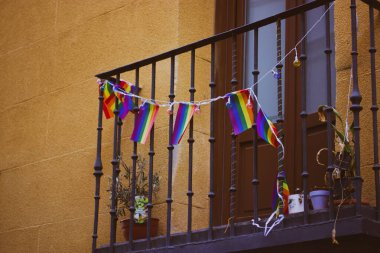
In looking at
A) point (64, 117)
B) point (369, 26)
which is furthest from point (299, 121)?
point (64, 117)

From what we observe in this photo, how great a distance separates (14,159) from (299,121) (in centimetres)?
298

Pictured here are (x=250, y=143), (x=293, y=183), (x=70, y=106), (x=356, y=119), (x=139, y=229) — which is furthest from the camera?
(x=70, y=106)

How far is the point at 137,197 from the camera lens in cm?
699

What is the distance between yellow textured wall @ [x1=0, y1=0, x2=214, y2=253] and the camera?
7.59 meters

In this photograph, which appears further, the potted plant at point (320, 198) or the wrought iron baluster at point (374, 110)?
the potted plant at point (320, 198)

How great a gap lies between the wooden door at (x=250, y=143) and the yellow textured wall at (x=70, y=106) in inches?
5.3

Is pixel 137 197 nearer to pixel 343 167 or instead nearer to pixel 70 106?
pixel 70 106

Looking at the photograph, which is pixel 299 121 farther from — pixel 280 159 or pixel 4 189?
pixel 4 189

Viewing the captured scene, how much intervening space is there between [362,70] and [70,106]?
3001 mm

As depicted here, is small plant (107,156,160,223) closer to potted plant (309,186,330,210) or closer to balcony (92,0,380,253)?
balcony (92,0,380,253)

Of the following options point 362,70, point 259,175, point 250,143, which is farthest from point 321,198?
point 250,143

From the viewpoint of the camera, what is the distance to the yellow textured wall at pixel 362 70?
5977 millimetres

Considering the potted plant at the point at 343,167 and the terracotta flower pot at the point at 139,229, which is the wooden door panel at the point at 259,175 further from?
the potted plant at the point at 343,167

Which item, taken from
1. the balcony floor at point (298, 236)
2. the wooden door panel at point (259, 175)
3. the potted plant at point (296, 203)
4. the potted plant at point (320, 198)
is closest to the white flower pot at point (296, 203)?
the potted plant at point (296, 203)
